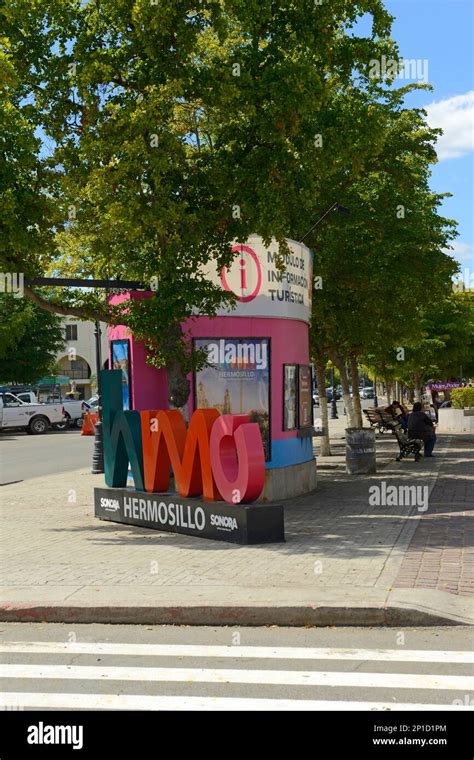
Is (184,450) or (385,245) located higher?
(385,245)

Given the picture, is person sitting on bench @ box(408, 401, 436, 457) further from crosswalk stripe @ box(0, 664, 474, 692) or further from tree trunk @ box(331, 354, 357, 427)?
crosswalk stripe @ box(0, 664, 474, 692)

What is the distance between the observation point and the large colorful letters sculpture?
11.5 meters

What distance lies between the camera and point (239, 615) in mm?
8148

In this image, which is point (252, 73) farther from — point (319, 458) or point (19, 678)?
point (319, 458)

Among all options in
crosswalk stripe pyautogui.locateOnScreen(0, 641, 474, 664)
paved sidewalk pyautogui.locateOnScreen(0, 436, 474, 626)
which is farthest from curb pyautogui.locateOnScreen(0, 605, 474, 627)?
crosswalk stripe pyautogui.locateOnScreen(0, 641, 474, 664)

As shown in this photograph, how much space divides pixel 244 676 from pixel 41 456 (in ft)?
78.4

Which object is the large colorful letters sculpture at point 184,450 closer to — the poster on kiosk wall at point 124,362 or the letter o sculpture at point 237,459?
the letter o sculpture at point 237,459

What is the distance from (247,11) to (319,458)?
600 inches

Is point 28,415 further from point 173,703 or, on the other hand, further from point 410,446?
point 173,703

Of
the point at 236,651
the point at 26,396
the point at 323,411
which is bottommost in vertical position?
the point at 236,651

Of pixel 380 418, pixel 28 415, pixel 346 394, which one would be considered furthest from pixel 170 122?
pixel 28 415

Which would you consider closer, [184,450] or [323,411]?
[184,450]

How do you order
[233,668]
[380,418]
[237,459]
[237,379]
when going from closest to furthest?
[233,668]
[237,459]
[237,379]
[380,418]

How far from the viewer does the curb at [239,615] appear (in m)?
7.88
